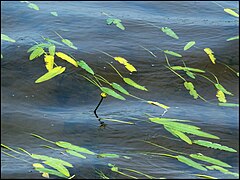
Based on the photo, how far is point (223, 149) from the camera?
1911 mm

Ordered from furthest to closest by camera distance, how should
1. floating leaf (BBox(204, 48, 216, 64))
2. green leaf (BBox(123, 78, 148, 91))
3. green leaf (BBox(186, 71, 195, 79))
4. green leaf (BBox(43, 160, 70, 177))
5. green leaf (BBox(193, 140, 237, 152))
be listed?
floating leaf (BBox(204, 48, 216, 64)), green leaf (BBox(186, 71, 195, 79)), green leaf (BBox(123, 78, 148, 91)), green leaf (BBox(193, 140, 237, 152)), green leaf (BBox(43, 160, 70, 177))

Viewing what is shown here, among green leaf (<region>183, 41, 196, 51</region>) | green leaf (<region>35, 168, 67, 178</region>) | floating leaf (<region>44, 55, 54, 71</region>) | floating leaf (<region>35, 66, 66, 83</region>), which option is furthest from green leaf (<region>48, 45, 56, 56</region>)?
green leaf (<region>35, 168, 67, 178</region>)

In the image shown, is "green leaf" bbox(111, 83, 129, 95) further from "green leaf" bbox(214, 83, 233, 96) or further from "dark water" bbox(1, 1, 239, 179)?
"green leaf" bbox(214, 83, 233, 96)

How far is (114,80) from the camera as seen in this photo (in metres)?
2.36

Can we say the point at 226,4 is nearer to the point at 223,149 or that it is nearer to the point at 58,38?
the point at 58,38

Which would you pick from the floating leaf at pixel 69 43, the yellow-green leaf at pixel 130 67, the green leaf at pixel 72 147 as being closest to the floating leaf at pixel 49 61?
the floating leaf at pixel 69 43

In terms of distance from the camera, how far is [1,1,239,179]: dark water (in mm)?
1915

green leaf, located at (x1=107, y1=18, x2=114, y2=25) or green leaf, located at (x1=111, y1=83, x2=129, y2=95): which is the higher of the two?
green leaf, located at (x1=107, y1=18, x2=114, y2=25)

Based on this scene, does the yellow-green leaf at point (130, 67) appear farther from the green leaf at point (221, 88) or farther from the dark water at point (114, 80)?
the green leaf at point (221, 88)

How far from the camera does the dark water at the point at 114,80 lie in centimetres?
192

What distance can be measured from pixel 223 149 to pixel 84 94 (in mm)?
609

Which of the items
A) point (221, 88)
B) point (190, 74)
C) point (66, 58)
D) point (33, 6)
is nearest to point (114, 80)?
point (66, 58)

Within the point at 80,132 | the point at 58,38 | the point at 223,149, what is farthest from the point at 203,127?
the point at 58,38

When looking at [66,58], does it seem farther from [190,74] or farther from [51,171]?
[51,171]
